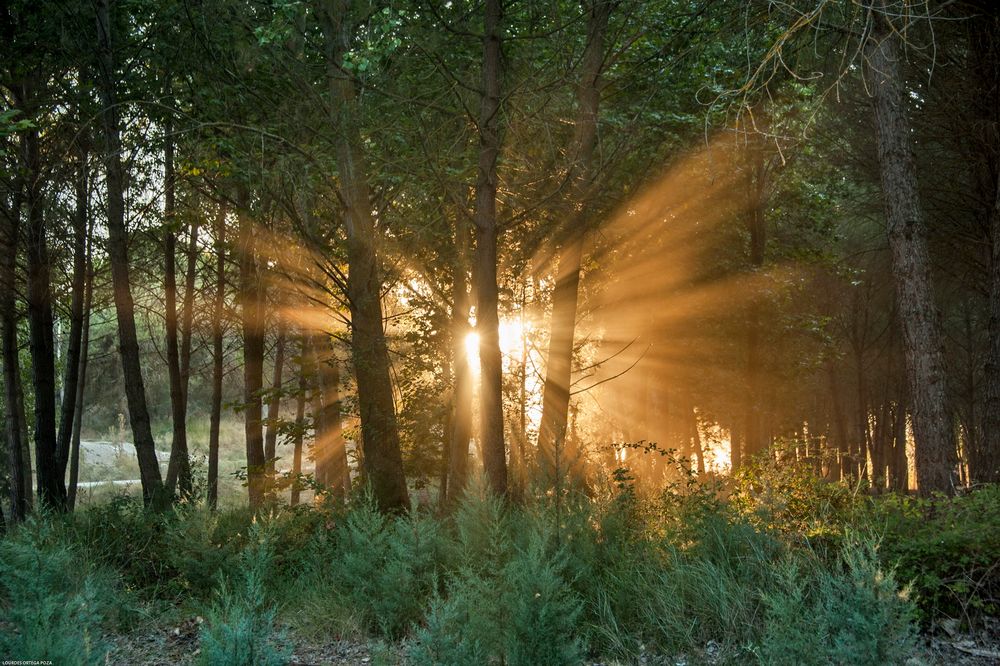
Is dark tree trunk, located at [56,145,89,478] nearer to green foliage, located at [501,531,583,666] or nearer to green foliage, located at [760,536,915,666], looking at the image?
green foliage, located at [501,531,583,666]

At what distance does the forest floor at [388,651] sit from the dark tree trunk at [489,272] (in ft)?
12.1

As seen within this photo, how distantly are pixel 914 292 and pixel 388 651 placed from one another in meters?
7.91

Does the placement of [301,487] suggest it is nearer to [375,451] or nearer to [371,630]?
[375,451]

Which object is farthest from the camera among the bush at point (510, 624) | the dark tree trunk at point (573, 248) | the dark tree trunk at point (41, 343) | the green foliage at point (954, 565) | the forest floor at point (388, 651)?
the dark tree trunk at point (41, 343)

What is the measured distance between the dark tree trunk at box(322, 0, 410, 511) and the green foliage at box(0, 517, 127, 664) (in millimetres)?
4147

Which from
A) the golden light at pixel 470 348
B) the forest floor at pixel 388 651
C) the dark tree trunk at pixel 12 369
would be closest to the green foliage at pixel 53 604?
the forest floor at pixel 388 651

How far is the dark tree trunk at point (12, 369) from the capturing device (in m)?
13.1

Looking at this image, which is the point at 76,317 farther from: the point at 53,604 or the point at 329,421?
the point at 53,604

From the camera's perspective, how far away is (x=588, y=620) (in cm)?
660

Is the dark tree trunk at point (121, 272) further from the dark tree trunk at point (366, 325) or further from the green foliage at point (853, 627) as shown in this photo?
the green foliage at point (853, 627)

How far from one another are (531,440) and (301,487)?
649 centimetres

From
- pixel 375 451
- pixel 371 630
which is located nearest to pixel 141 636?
pixel 371 630

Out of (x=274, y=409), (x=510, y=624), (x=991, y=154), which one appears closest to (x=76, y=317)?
(x=274, y=409)

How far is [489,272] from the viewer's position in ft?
32.7
